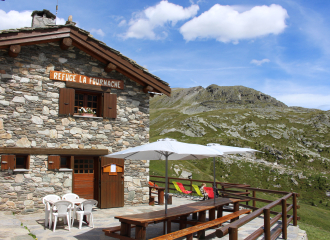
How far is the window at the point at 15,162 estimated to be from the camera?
808 cm

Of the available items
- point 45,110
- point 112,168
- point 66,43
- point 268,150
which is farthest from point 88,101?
point 268,150

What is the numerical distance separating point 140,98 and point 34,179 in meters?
4.73

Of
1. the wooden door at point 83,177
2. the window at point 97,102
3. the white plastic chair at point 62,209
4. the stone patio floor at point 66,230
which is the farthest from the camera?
the window at point 97,102

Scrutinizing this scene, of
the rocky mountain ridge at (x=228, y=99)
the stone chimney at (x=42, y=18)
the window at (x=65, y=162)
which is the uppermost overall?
the rocky mountain ridge at (x=228, y=99)

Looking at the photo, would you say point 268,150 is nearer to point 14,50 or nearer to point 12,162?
point 12,162

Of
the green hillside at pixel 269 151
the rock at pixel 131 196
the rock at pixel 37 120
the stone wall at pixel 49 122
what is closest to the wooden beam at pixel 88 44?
the stone wall at pixel 49 122

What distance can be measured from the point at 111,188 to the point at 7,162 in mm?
3409

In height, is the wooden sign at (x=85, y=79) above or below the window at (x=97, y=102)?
above

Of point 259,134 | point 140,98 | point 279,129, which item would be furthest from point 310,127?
point 140,98

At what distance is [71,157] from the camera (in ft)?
29.9

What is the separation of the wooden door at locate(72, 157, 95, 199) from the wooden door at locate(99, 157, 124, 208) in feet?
1.62

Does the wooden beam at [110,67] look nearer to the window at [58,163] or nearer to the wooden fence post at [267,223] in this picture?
the window at [58,163]

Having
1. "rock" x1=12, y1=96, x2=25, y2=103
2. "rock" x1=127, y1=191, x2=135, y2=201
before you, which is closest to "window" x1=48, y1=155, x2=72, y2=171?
"rock" x1=12, y1=96, x2=25, y2=103

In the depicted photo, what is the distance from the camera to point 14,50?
324 inches
